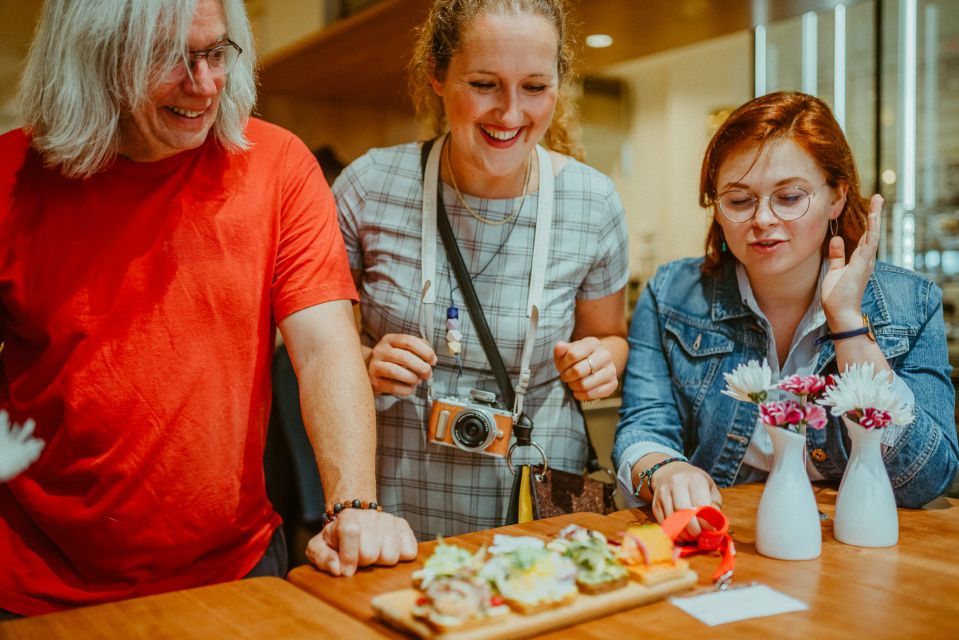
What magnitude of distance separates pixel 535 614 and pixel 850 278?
0.86m

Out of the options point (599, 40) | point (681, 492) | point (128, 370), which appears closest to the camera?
point (128, 370)

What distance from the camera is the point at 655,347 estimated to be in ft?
5.61

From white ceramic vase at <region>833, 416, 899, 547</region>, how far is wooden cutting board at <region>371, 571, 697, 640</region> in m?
0.33

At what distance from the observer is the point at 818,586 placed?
1.08m

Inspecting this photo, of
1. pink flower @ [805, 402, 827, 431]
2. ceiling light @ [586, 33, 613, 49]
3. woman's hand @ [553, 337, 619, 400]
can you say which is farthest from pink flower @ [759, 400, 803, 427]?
ceiling light @ [586, 33, 613, 49]

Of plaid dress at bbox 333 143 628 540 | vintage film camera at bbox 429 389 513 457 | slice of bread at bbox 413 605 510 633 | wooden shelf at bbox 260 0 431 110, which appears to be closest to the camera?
slice of bread at bbox 413 605 510 633

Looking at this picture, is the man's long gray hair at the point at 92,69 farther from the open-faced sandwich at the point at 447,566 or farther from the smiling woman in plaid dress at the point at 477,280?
the open-faced sandwich at the point at 447,566

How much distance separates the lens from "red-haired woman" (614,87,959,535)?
4.75 ft

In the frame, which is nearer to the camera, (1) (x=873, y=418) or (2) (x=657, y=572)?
(2) (x=657, y=572)

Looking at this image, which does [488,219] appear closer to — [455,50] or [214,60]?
[455,50]

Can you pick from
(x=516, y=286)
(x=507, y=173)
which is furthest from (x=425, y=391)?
(x=507, y=173)

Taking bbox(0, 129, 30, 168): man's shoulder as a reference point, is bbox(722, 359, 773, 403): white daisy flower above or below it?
below

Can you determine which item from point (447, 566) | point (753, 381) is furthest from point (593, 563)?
point (753, 381)

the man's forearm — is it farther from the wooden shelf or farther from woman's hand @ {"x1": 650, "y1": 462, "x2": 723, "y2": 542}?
the wooden shelf
